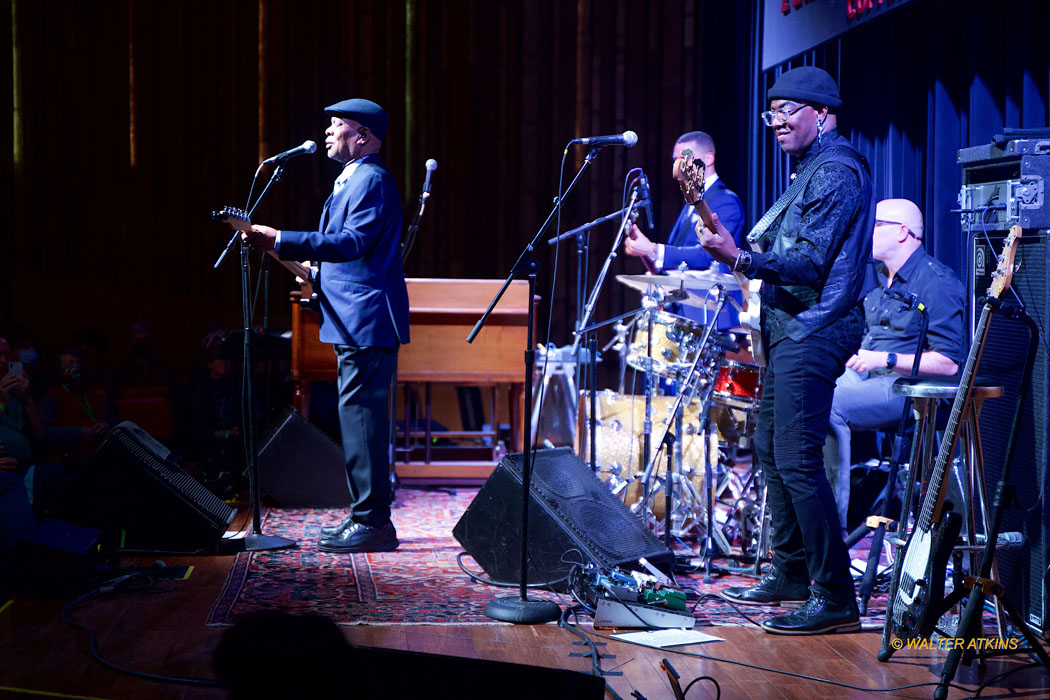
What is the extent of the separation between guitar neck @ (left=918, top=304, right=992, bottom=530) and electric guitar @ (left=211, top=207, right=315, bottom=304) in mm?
2608

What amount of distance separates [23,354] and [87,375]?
32.5 inches

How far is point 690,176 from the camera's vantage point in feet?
10.5

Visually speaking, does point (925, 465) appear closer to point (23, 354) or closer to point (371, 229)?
point (371, 229)

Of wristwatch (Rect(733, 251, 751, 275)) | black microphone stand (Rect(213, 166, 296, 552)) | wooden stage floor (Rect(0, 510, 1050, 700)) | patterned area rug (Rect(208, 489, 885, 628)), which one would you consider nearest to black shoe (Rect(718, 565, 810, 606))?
patterned area rug (Rect(208, 489, 885, 628))

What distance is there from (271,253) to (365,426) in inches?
33.5

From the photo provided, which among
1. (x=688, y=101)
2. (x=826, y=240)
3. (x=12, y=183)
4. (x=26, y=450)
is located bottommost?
(x=26, y=450)

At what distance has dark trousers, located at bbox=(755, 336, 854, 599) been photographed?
3.40 metres

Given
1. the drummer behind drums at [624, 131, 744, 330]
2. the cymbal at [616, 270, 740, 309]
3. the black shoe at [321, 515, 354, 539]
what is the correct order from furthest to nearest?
the drummer behind drums at [624, 131, 744, 330] → the black shoe at [321, 515, 354, 539] → the cymbal at [616, 270, 740, 309]

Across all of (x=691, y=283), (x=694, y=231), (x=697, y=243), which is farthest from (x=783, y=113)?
(x=697, y=243)

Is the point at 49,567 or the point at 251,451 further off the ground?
the point at 251,451

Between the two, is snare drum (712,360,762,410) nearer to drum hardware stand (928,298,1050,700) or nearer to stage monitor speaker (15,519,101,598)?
drum hardware stand (928,298,1050,700)

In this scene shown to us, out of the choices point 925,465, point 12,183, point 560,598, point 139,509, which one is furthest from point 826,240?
point 12,183

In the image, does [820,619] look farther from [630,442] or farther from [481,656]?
[630,442]

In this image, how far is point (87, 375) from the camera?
6.79m
